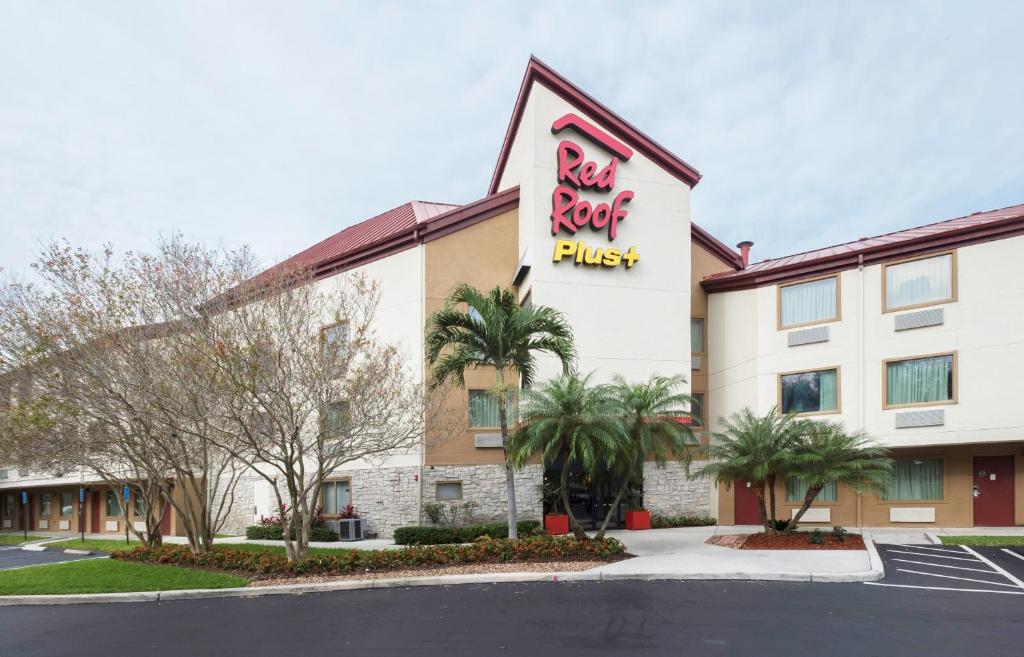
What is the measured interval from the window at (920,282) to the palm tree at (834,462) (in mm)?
5951

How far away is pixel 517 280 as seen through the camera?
24.4 meters

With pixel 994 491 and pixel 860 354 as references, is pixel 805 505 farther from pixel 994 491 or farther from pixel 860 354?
pixel 994 491

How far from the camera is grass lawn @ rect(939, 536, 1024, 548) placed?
60.5 feet

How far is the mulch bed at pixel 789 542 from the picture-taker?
1783cm

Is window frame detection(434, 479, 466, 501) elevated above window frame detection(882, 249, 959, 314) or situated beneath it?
situated beneath

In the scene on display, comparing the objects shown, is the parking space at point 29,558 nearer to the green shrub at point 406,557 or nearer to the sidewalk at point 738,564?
→ the green shrub at point 406,557

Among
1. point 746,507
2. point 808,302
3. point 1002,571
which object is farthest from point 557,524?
point 1002,571

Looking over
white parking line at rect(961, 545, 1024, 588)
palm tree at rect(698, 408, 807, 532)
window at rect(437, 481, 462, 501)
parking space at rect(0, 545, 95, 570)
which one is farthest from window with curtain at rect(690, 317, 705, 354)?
parking space at rect(0, 545, 95, 570)

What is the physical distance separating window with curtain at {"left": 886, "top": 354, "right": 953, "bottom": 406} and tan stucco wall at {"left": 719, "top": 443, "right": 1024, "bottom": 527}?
66.5 inches

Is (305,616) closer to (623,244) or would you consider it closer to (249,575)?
(249,575)

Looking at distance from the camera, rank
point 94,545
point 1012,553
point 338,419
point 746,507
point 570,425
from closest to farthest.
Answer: point 338,419
point 570,425
point 1012,553
point 746,507
point 94,545

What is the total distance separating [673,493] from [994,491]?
9818 mm

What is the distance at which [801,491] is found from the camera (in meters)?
24.0

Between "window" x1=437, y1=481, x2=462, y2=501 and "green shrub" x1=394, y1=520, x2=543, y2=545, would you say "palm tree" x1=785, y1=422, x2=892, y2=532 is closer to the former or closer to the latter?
"green shrub" x1=394, y1=520, x2=543, y2=545
